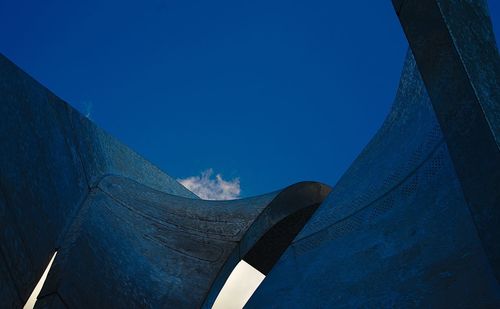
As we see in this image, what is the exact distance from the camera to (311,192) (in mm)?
5664

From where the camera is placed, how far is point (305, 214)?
5824mm

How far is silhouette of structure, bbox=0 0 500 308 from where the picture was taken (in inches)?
72.6

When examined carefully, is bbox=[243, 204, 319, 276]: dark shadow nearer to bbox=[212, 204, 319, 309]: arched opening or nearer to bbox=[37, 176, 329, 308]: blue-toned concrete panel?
bbox=[212, 204, 319, 309]: arched opening

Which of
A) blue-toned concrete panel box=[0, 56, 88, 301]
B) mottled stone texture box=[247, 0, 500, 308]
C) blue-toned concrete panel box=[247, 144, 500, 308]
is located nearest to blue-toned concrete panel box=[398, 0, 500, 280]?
mottled stone texture box=[247, 0, 500, 308]

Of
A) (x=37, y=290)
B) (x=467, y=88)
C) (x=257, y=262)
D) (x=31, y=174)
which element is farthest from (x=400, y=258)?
(x=257, y=262)

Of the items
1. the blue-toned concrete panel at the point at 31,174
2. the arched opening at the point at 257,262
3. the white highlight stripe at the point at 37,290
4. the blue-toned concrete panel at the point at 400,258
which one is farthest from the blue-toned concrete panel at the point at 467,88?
the arched opening at the point at 257,262

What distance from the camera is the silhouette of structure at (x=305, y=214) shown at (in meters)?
1.84

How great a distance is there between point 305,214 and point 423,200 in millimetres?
2650

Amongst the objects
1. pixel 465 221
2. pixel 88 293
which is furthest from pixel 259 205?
pixel 465 221

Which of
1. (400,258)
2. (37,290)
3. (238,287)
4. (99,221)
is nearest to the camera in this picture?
(400,258)

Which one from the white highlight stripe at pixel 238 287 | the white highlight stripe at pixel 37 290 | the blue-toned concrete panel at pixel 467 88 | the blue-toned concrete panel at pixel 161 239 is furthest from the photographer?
the white highlight stripe at pixel 238 287

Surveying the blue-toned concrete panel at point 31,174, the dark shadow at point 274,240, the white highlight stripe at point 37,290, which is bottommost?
the white highlight stripe at point 37,290

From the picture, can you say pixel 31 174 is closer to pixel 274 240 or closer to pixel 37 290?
pixel 37 290

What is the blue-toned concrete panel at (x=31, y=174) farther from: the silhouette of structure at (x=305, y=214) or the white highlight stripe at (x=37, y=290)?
the white highlight stripe at (x=37, y=290)
